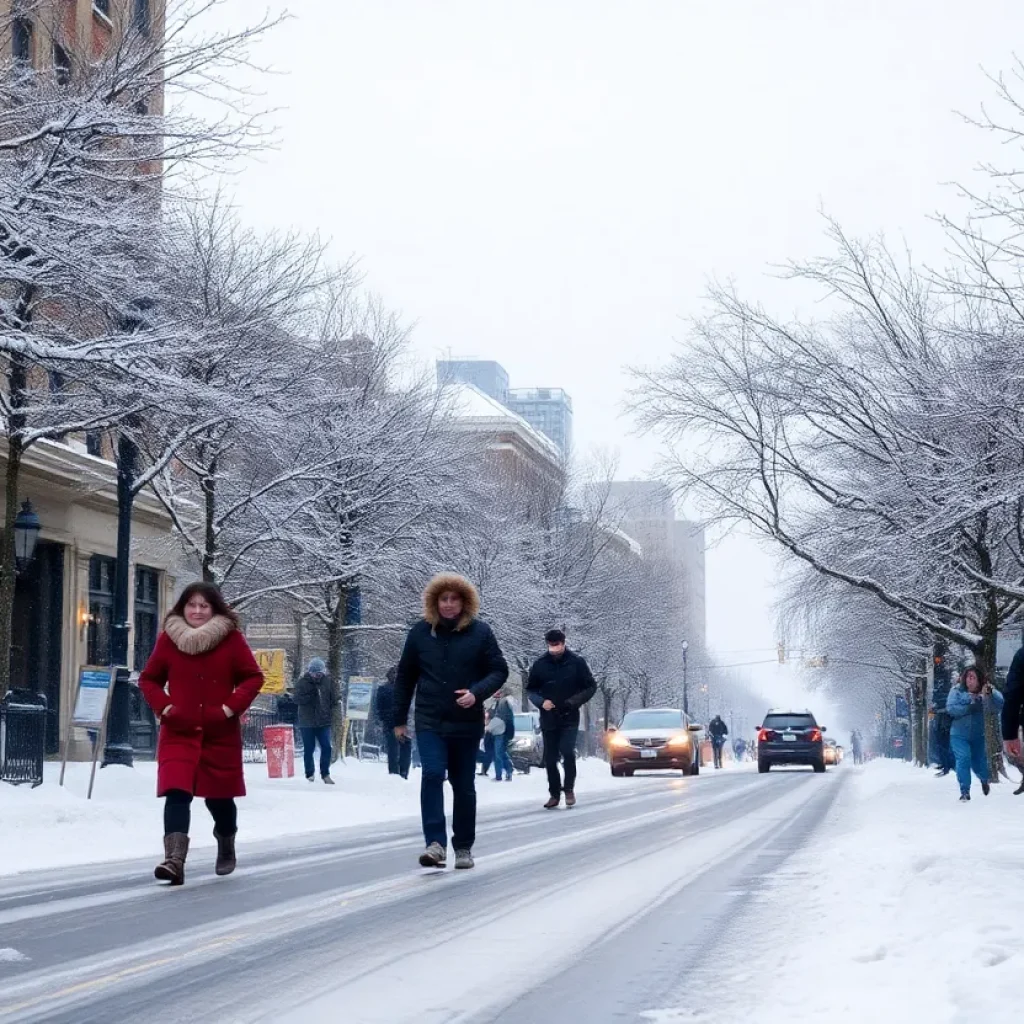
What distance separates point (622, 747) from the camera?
37281mm

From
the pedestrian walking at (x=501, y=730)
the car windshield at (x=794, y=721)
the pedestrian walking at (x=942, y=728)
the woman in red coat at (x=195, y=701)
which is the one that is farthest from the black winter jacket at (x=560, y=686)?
the car windshield at (x=794, y=721)

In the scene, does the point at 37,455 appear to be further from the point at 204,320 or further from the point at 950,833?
the point at 950,833

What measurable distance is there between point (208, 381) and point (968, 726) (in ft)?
35.5

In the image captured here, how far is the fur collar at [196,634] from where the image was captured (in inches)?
405

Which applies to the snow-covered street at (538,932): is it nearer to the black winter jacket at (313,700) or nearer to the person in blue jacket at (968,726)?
the person in blue jacket at (968,726)

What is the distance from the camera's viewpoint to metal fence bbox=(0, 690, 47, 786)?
19344mm

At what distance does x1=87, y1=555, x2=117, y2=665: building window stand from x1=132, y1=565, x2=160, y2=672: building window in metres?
1.68

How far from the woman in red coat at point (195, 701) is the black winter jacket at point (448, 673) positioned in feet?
3.79

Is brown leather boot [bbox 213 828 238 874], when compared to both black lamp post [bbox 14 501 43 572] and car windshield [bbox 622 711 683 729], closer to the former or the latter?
black lamp post [bbox 14 501 43 572]

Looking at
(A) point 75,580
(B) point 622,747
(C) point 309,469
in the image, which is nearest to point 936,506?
(C) point 309,469

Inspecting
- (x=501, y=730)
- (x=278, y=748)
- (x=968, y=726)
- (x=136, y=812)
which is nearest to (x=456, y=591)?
(x=136, y=812)

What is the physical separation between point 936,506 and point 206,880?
12293 mm


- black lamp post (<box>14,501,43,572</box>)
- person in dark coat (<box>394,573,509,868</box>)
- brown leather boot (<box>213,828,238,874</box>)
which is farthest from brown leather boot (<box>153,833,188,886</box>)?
black lamp post (<box>14,501,43,572</box>)

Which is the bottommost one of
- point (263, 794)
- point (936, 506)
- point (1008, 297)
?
point (263, 794)
